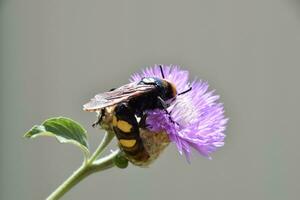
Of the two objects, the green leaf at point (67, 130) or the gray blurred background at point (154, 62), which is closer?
the green leaf at point (67, 130)

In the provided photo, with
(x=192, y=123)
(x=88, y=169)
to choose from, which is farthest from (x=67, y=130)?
(x=192, y=123)

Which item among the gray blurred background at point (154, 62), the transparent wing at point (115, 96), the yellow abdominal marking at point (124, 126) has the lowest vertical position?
the gray blurred background at point (154, 62)

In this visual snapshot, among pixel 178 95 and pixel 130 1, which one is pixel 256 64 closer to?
pixel 130 1

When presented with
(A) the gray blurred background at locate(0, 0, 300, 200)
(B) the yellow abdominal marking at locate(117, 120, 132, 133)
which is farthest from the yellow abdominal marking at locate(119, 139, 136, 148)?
(A) the gray blurred background at locate(0, 0, 300, 200)

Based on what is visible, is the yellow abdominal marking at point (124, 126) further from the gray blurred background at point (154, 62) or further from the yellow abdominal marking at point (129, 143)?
the gray blurred background at point (154, 62)

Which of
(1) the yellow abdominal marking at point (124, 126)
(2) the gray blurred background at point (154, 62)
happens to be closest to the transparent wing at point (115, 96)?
(1) the yellow abdominal marking at point (124, 126)

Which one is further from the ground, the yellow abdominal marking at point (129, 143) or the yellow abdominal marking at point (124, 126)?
the yellow abdominal marking at point (124, 126)
